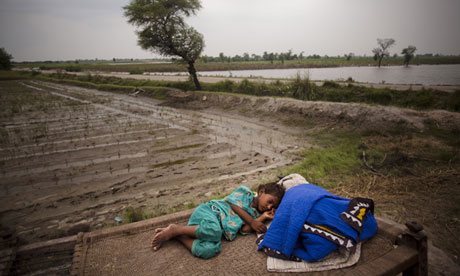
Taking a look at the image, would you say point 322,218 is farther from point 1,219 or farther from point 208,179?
point 1,219

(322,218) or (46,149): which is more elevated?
(322,218)

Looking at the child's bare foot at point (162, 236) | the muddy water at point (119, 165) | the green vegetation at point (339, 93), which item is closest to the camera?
the child's bare foot at point (162, 236)

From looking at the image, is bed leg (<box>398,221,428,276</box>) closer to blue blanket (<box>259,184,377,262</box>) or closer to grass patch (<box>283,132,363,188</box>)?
blue blanket (<box>259,184,377,262</box>)

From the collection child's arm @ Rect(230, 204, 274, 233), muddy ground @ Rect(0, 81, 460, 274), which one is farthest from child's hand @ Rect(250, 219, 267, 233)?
muddy ground @ Rect(0, 81, 460, 274)

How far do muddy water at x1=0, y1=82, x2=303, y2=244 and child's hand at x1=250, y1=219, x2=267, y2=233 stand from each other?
1.60m

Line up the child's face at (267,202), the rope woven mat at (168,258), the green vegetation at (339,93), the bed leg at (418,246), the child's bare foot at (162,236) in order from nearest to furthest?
1. the bed leg at (418,246)
2. the rope woven mat at (168,258)
3. the child's bare foot at (162,236)
4. the child's face at (267,202)
5. the green vegetation at (339,93)

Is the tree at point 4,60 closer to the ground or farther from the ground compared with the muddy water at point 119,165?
farther from the ground

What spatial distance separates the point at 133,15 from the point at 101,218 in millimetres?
13629

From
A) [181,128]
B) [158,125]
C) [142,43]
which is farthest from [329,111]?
[142,43]

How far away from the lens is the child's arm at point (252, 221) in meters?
2.47

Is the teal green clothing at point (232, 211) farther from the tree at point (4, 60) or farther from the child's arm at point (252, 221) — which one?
the tree at point (4, 60)

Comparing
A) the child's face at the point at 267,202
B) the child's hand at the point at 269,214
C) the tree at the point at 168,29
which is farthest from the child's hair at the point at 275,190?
the tree at the point at 168,29

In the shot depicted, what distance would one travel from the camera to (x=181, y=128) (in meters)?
8.78

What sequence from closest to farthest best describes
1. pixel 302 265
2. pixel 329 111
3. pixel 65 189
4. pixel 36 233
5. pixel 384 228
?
pixel 302 265 → pixel 384 228 → pixel 36 233 → pixel 65 189 → pixel 329 111
